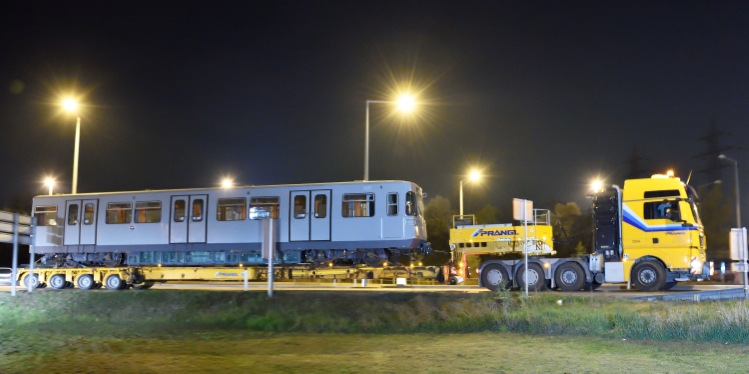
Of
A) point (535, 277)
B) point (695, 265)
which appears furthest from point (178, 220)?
point (695, 265)

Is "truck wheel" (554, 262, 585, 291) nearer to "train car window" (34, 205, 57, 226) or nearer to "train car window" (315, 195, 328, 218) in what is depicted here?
"train car window" (315, 195, 328, 218)

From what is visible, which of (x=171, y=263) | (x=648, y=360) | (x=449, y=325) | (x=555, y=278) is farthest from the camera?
(x=171, y=263)

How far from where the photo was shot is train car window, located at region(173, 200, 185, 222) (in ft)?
76.7

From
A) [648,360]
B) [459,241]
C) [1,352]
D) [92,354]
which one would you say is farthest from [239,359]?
[459,241]

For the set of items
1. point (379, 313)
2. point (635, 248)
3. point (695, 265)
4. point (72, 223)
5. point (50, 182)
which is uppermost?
point (50, 182)

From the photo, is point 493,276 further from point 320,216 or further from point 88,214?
point 88,214

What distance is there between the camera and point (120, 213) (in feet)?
79.1

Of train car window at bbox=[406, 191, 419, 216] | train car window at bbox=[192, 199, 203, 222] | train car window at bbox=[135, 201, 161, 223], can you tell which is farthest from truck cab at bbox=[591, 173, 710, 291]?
train car window at bbox=[135, 201, 161, 223]

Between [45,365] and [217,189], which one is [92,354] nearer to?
[45,365]

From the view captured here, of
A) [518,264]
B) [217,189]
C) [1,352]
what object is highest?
[217,189]

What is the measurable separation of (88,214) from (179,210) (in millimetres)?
3861

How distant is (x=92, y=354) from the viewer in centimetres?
1116

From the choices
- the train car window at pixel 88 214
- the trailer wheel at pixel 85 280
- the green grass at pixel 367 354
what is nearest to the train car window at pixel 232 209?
the train car window at pixel 88 214

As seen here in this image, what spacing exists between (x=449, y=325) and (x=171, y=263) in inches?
527
